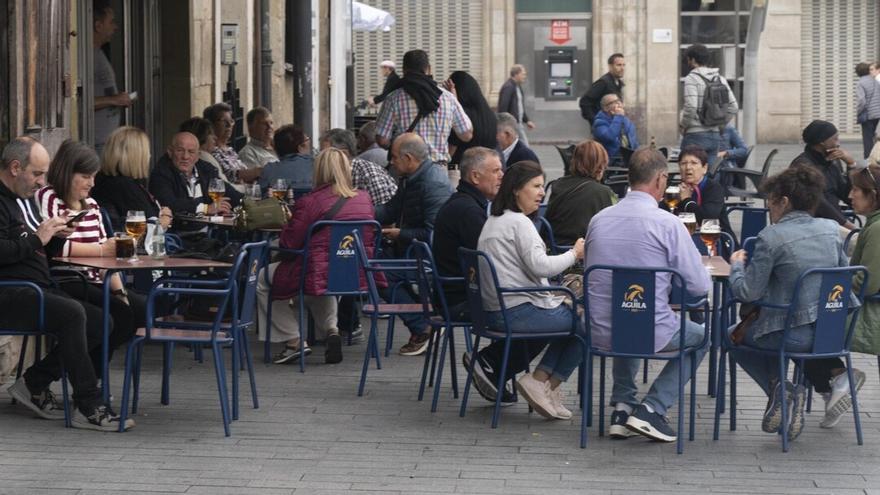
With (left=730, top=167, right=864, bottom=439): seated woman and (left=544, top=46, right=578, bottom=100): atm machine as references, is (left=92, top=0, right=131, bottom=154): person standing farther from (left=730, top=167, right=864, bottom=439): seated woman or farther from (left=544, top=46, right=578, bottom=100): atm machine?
(left=544, top=46, right=578, bottom=100): atm machine

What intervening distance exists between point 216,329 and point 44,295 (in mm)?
780

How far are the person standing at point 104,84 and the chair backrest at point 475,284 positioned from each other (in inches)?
235

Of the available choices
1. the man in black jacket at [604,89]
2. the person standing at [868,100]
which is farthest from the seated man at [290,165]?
the person standing at [868,100]

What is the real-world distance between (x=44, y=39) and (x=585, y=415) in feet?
15.1

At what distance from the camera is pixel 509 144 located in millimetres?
14141

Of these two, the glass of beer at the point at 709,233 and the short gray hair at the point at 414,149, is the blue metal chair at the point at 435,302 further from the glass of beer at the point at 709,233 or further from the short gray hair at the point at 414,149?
the short gray hair at the point at 414,149

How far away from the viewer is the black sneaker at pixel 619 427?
24.9ft

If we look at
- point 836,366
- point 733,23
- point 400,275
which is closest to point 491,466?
point 836,366

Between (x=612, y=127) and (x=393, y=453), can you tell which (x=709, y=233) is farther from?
(x=612, y=127)

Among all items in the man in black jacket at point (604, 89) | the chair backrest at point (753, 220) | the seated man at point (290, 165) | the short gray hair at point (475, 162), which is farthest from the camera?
the man in black jacket at point (604, 89)

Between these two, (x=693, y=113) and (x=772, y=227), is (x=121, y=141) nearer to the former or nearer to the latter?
(x=772, y=227)

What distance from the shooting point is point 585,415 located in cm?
738

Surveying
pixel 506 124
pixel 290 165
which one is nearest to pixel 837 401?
pixel 290 165

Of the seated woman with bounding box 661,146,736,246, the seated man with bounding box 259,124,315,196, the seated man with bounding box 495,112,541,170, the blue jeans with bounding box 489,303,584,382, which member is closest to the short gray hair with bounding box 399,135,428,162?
the seated woman with bounding box 661,146,736,246
